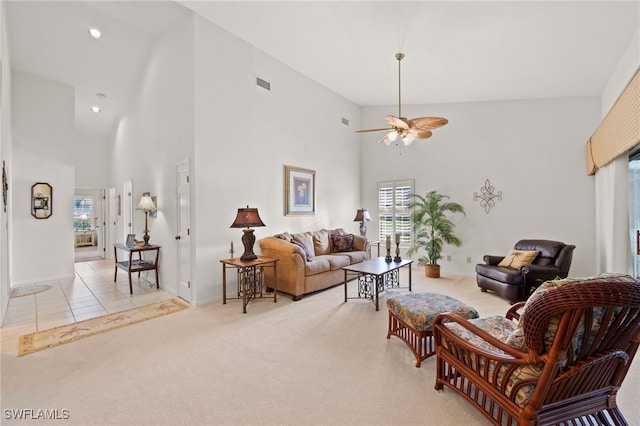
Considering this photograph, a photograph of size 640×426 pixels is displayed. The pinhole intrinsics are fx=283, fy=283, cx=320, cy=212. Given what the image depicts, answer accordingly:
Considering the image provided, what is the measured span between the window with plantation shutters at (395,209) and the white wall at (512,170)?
330 mm

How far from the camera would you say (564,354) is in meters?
1.34

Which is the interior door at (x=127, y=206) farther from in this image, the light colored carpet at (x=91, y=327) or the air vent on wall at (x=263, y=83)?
the air vent on wall at (x=263, y=83)

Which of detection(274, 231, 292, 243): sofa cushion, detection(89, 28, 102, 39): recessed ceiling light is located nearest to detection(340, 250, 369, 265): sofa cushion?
detection(274, 231, 292, 243): sofa cushion

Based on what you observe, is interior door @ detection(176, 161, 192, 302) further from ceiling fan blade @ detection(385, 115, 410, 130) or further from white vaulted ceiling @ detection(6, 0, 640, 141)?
ceiling fan blade @ detection(385, 115, 410, 130)

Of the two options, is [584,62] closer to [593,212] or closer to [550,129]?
[550,129]

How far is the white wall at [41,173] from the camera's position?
5254 mm

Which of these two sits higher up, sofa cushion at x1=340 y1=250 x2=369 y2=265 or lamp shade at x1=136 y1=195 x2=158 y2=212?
lamp shade at x1=136 y1=195 x2=158 y2=212

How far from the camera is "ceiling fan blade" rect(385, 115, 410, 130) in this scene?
3.53 meters

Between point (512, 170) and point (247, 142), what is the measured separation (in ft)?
16.3

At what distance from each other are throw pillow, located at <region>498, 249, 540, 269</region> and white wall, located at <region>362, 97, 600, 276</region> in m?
1.05

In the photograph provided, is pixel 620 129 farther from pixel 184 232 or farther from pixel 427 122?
pixel 184 232

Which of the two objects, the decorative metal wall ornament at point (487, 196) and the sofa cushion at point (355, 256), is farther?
the decorative metal wall ornament at point (487, 196)

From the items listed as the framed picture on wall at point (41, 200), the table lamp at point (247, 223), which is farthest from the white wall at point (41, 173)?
the table lamp at point (247, 223)

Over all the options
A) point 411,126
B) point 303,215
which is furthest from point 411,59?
point 303,215
